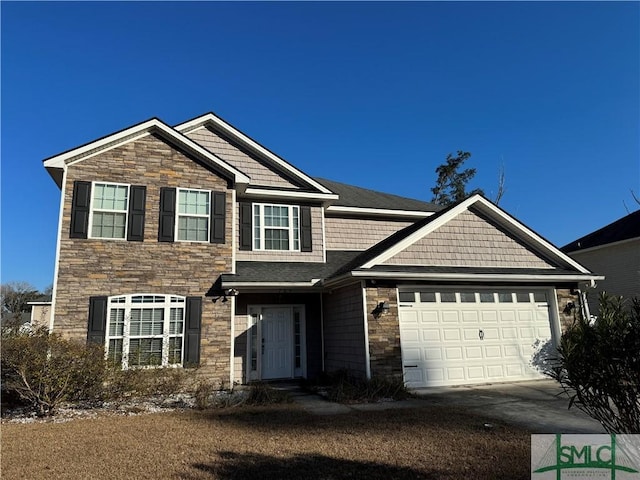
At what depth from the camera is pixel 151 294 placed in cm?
1026

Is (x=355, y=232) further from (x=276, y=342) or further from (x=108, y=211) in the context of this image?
(x=108, y=211)

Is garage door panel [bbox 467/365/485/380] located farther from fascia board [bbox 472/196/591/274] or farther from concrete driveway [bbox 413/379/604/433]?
fascia board [bbox 472/196/591/274]

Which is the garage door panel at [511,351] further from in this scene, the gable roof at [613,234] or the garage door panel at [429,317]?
the gable roof at [613,234]

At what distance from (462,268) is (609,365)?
7.63 metres

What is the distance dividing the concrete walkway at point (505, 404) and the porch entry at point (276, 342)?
1.00 m

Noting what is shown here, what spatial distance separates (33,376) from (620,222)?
23.6m

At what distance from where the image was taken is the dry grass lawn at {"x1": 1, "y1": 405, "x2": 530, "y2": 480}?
4633 millimetres

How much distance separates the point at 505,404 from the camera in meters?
8.28

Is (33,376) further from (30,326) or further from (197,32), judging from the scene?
(197,32)

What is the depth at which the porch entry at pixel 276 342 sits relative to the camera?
39.0 feet

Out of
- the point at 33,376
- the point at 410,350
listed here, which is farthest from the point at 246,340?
the point at 33,376

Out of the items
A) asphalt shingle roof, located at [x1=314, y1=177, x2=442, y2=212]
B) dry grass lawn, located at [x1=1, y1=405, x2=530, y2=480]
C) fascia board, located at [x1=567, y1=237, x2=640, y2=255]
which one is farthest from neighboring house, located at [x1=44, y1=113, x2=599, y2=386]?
fascia board, located at [x1=567, y1=237, x2=640, y2=255]

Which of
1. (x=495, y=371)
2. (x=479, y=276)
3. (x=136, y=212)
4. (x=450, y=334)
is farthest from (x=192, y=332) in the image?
(x=495, y=371)

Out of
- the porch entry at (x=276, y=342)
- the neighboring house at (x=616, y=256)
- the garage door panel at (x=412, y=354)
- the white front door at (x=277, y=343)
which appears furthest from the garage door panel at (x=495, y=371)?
the neighboring house at (x=616, y=256)
